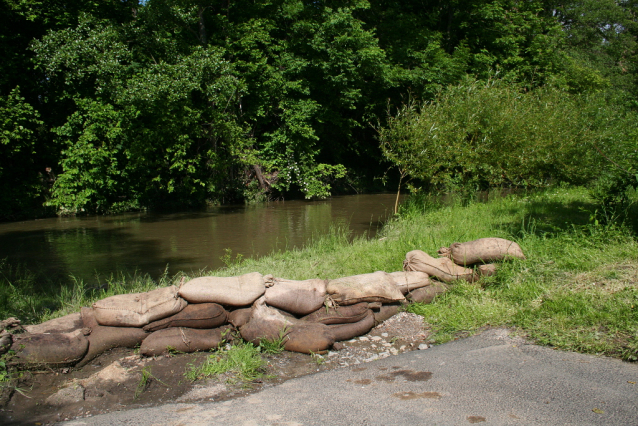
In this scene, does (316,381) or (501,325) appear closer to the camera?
(316,381)

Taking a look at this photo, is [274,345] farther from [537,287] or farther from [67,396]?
[537,287]

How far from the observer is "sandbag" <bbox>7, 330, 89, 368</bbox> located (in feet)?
12.4

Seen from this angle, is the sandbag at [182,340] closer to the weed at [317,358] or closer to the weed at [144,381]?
the weed at [144,381]

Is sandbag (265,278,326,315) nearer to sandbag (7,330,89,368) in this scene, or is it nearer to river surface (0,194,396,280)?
sandbag (7,330,89,368)

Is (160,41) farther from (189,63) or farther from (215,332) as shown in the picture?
(215,332)

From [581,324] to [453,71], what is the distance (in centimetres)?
2219

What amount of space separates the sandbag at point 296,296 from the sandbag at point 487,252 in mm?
1798

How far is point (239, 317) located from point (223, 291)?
285mm

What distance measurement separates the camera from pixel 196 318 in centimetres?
440

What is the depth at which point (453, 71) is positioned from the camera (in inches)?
958

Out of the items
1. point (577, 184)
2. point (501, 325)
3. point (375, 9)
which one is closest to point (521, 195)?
point (577, 184)

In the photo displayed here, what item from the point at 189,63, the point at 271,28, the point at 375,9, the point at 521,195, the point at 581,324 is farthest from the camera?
the point at 375,9

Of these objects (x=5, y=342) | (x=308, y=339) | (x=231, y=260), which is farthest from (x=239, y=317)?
(x=231, y=260)

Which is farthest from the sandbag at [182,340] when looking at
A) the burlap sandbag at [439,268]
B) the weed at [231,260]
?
the weed at [231,260]
